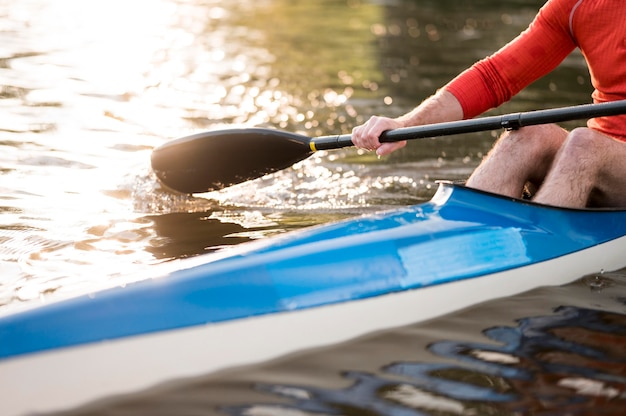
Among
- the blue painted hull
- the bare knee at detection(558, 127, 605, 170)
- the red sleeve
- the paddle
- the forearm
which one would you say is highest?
the red sleeve

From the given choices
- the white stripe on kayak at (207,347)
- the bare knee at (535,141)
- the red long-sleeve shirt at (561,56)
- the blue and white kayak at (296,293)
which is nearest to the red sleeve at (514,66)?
the red long-sleeve shirt at (561,56)

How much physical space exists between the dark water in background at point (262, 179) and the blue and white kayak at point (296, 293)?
80 millimetres

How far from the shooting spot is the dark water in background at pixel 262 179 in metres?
3.28

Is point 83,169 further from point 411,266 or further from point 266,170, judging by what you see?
point 411,266

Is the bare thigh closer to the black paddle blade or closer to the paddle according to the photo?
the paddle

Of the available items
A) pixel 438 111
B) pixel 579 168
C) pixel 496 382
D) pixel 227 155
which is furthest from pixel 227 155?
pixel 496 382

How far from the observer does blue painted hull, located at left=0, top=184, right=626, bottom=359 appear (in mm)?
3100

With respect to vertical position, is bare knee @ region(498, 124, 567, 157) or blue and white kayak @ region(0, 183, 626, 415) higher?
bare knee @ region(498, 124, 567, 157)

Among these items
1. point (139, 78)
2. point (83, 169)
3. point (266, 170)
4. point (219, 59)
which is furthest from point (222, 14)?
point (266, 170)

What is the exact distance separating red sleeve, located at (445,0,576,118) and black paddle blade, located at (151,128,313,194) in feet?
2.65

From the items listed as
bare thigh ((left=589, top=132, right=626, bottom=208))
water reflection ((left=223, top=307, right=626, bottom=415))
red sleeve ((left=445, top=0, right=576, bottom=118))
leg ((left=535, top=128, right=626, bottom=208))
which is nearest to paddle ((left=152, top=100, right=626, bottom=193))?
red sleeve ((left=445, top=0, right=576, bottom=118))

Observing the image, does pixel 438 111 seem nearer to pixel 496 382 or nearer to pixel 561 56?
pixel 561 56

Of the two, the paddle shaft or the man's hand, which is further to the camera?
the man's hand

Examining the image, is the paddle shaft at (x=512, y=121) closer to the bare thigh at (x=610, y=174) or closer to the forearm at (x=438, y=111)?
the bare thigh at (x=610, y=174)
